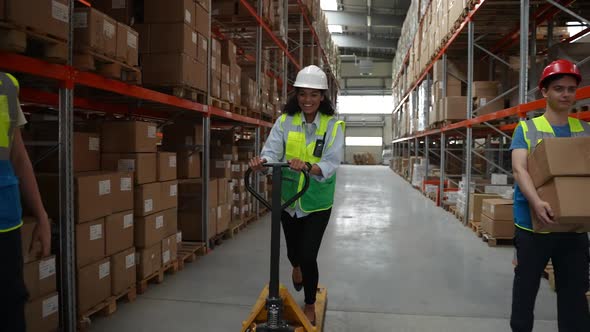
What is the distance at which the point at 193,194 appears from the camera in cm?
585

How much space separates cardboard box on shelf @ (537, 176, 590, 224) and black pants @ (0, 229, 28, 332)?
Answer: 247 cm

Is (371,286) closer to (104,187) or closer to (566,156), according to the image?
(566,156)

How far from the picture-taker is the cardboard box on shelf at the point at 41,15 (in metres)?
2.55

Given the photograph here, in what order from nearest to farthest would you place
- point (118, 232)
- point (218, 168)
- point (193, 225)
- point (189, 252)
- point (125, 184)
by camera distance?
point (118, 232) → point (125, 184) → point (189, 252) → point (193, 225) → point (218, 168)

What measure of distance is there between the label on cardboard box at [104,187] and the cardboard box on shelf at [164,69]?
149cm

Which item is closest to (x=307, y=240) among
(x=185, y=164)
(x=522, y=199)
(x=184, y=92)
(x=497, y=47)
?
(x=522, y=199)

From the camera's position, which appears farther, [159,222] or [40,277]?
[159,222]

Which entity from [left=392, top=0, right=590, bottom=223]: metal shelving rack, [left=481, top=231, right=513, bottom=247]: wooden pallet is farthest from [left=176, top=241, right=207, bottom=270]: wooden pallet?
[left=392, top=0, right=590, bottom=223]: metal shelving rack

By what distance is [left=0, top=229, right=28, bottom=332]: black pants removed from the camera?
5.77ft

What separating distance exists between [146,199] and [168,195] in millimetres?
497

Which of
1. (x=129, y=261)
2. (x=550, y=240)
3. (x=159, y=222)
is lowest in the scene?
(x=129, y=261)

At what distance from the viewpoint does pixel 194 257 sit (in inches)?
209

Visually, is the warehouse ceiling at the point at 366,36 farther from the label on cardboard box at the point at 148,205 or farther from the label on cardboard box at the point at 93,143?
the label on cardboard box at the point at 93,143

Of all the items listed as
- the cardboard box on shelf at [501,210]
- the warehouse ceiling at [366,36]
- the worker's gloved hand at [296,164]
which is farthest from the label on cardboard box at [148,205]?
the warehouse ceiling at [366,36]
